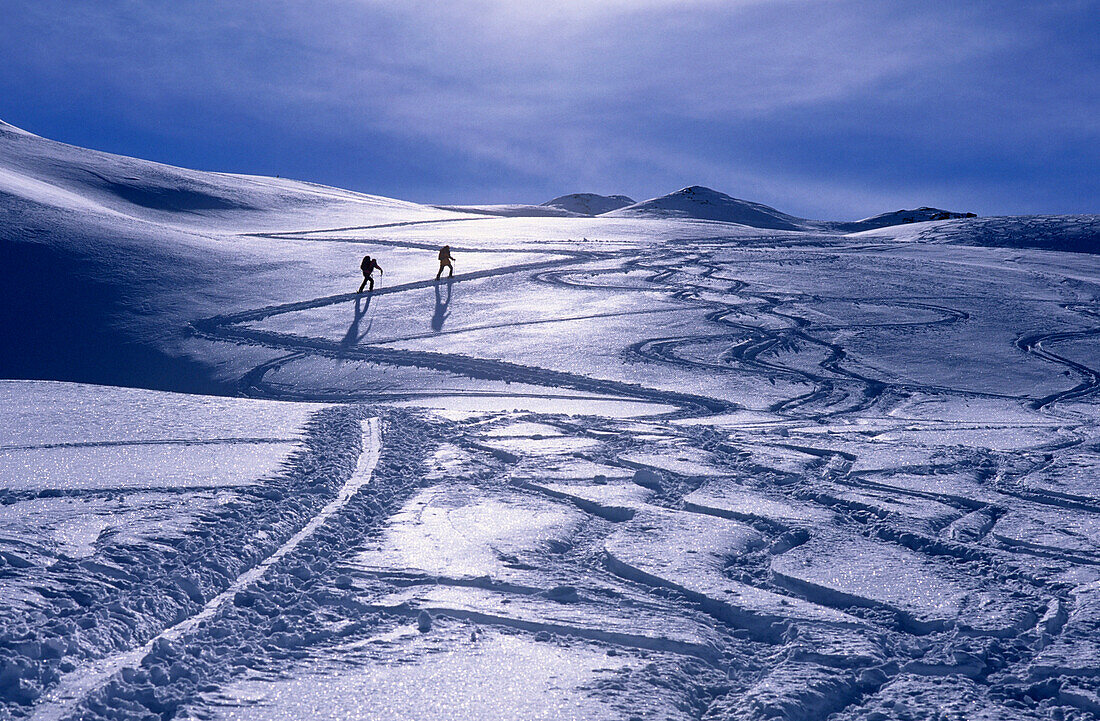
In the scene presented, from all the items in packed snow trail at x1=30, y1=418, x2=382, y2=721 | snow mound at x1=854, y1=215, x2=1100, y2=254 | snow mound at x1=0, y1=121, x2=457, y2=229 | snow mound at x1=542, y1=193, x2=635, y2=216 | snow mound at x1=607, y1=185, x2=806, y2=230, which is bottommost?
packed snow trail at x1=30, y1=418, x2=382, y2=721

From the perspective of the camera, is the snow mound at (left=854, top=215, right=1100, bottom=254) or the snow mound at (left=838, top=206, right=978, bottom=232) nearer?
the snow mound at (left=854, top=215, right=1100, bottom=254)

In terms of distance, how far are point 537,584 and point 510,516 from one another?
3.25 feet

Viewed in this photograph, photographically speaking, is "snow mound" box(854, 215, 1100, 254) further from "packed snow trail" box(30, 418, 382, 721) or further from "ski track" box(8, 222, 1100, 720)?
"packed snow trail" box(30, 418, 382, 721)

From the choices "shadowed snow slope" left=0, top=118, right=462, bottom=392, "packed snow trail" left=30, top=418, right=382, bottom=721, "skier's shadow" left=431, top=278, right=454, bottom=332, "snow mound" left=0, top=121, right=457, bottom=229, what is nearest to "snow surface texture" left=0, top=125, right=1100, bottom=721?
"packed snow trail" left=30, top=418, right=382, bottom=721

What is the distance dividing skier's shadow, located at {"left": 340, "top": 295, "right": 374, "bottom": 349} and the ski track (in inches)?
224

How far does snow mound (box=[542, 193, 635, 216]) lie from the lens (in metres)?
97.9

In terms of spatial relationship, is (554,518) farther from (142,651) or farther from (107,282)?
(107,282)

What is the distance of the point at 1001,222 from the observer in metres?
32.1

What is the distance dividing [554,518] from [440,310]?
35.0 feet

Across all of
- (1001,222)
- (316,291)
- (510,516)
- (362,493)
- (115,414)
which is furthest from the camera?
(1001,222)

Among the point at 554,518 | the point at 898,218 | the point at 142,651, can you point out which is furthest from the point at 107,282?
the point at 898,218

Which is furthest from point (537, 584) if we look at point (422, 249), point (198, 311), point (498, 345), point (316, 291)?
point (422, 249)

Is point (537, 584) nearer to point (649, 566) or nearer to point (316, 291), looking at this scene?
point (649, 566)

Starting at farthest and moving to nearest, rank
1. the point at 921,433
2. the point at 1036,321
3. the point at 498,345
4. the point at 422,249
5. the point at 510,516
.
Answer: the point at 422,249 → the point at 1036,321 → the point at 498,345 → the point at 921,433 → the point at 510,516
